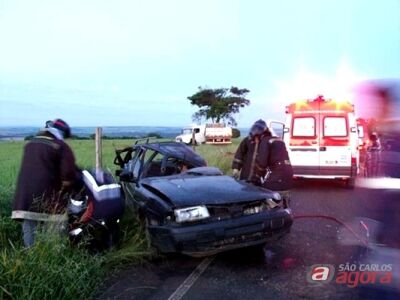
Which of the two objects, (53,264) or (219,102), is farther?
(219,102)

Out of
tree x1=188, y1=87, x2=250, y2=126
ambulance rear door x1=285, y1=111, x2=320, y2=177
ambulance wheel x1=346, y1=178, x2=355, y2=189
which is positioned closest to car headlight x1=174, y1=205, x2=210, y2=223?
ambulance rear door x1=285, y1=111, x2=320, y2=177

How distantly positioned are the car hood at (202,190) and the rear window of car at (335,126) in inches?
254

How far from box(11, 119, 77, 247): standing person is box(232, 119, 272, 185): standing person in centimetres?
262

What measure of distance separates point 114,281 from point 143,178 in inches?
75.2

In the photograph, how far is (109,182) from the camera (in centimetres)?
554

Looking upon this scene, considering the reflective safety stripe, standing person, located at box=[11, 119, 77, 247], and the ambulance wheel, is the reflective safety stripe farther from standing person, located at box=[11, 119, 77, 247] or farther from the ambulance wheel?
the ambulance wheel

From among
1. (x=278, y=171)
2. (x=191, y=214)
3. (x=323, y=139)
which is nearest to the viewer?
(x=191, y=214)

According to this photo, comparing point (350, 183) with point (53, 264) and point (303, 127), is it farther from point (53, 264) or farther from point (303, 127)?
point (53, 264)

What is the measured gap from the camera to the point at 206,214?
4758mm

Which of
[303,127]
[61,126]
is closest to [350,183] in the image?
[303,127]

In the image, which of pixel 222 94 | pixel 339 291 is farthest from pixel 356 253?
pixel 222 94

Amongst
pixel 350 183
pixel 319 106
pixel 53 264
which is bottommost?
pixel 350 183

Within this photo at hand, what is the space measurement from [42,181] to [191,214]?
162 cm

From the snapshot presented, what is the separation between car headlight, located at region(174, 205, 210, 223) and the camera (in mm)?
4719
